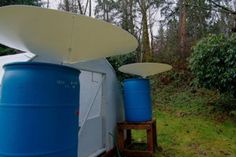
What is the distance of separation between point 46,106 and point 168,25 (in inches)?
499

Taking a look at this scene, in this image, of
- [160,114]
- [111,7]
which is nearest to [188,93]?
[160,114]

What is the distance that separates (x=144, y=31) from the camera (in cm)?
1194

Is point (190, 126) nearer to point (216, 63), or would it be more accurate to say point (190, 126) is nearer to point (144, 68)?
point (216, 63)

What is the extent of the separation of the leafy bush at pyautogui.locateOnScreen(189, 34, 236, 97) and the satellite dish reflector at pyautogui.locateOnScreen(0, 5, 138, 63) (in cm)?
539

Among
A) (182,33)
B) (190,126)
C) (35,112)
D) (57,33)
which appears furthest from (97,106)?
(182,33)

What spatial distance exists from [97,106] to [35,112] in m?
3.20

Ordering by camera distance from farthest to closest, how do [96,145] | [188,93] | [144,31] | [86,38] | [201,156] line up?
[144,31]
[188,93]
[201,156]
[96,145]
[86,38]

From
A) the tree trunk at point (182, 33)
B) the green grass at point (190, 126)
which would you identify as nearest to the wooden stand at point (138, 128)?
the green grass at point (190, 126)

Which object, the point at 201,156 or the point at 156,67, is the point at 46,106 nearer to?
the point at 156,67

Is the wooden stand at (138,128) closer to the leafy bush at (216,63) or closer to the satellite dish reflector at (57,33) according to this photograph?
the satellite dish reflector at (57,33)

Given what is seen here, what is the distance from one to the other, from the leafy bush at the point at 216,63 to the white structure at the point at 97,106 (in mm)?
3054

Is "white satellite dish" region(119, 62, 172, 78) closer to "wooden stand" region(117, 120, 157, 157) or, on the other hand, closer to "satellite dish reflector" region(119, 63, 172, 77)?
"satellite dish reflector" region(119, 63, 172, 77)

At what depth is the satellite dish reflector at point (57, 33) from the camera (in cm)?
229

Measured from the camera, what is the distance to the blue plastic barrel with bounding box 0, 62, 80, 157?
207 centimetres
